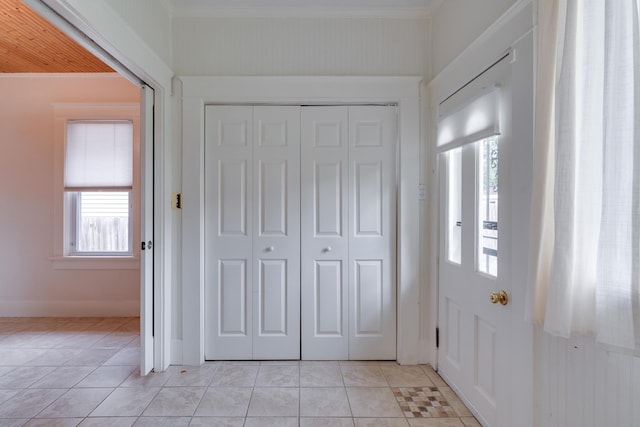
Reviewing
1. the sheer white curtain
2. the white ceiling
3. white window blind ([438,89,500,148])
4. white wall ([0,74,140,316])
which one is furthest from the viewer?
white wall ([0,74,140,316])

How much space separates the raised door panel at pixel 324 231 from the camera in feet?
7.83

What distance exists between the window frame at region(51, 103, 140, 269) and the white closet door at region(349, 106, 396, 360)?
250cm

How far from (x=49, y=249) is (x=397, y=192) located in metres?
3.81

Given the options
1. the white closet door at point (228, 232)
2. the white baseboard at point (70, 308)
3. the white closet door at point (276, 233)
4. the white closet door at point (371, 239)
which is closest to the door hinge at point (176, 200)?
the white closet door at point (228, 232)

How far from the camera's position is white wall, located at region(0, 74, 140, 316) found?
Result: 10.8 ft

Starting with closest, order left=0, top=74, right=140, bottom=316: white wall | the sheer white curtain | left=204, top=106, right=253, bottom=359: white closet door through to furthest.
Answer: the sheer white curtain
left=204, top=106, right=253, bottom=359: white closet door
left=0, top=74, right=140, bottom=316: white wall

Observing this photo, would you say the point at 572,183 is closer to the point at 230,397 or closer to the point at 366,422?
the point at 366,422

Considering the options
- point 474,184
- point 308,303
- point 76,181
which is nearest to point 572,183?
point 474,184

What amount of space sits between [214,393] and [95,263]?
93.3 inches

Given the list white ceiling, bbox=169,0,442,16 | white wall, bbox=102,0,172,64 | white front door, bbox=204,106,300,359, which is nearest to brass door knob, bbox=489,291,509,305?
white front door, bbox=204,106,300,359

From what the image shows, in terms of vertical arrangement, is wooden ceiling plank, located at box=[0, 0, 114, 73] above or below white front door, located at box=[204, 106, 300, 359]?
above

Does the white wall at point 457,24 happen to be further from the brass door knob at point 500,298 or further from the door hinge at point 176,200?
the door hinge at point 176,200

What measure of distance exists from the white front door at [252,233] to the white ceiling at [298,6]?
739mm

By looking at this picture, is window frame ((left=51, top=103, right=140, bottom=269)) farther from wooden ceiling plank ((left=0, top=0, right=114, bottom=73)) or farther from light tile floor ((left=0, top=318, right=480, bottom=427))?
light tile floor ((left=0, top=318, right=480, bottom=427))
